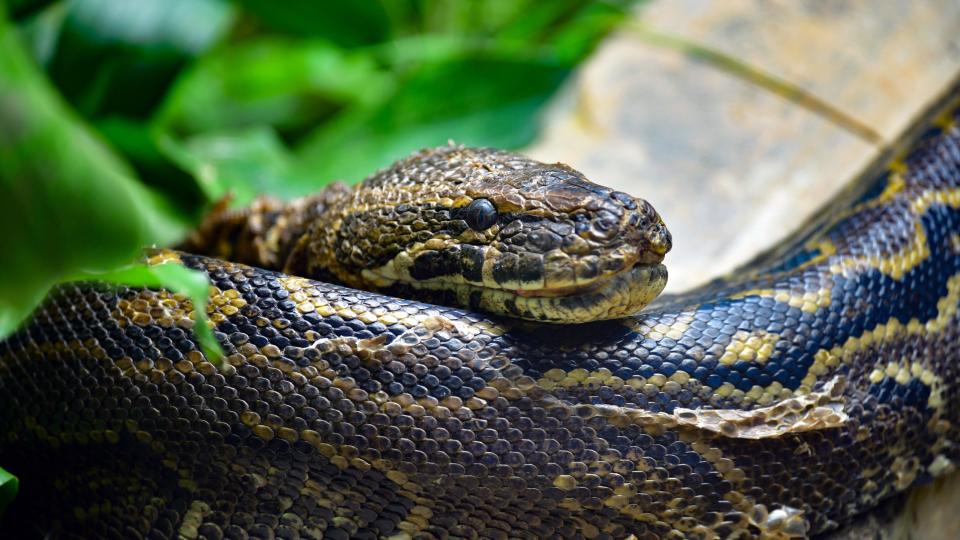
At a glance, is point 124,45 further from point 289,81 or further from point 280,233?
Result: point 289,81

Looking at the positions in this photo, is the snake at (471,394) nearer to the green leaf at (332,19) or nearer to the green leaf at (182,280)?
the green leaf at (182,280)

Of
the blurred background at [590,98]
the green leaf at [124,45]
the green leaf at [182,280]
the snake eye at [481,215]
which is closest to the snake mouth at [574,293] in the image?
the snake eye at [481,215]

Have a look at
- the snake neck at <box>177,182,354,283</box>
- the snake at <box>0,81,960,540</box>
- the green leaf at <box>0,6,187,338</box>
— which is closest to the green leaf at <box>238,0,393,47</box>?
the snake neck at <box>177,182,354,283</box>

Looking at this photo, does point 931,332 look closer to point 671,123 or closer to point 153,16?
point 671,123

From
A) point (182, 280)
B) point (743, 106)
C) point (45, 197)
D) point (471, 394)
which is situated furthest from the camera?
point (743, 106)

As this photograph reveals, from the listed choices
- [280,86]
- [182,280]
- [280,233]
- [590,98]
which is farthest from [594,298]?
[280,86]

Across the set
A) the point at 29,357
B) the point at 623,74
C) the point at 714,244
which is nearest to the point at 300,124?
the point at 623,74
